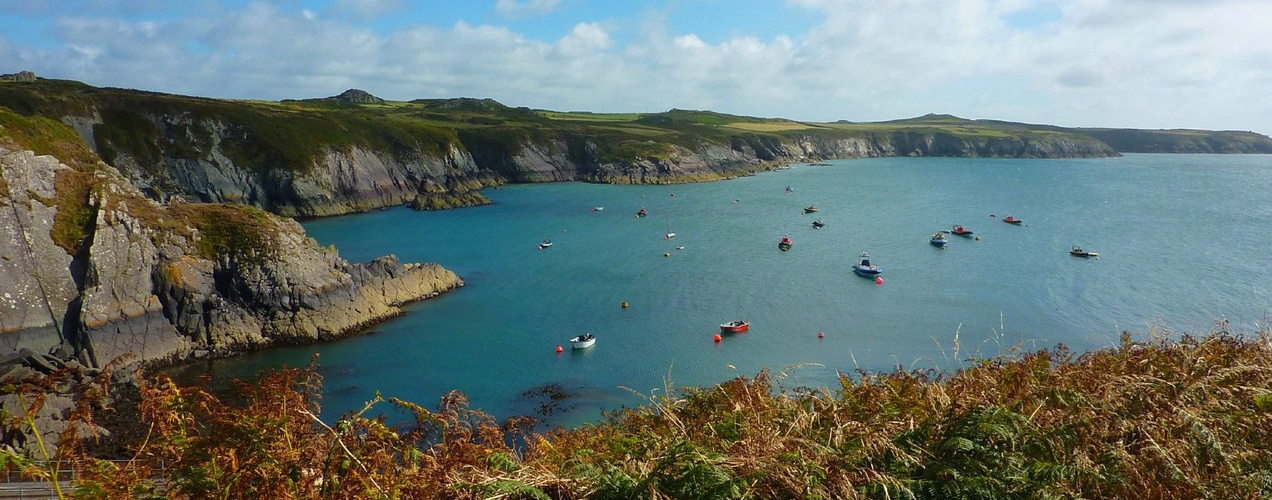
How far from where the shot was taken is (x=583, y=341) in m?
36.8

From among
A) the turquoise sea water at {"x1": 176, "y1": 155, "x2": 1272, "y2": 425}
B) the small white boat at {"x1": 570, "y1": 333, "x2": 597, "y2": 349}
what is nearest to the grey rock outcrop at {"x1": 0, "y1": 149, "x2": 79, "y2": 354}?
the turquoise sea water at {"x1": 176, "y1": 155, "x2": 1272, "y2": 425}

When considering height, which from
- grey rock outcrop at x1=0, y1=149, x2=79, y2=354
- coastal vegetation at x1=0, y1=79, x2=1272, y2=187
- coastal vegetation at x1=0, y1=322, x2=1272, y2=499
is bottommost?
grey rock outcrop at x1=0, y1=149, x2=79, y2=354

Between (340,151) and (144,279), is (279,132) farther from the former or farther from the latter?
(144,279)

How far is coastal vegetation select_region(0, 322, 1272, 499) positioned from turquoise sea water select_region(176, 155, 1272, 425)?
2.12m

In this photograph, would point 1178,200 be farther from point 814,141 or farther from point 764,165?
point 814,141

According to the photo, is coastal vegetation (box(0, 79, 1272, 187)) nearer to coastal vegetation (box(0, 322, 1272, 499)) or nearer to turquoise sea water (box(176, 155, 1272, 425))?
turquoise sea water (box(176, 155, 1272, 425))

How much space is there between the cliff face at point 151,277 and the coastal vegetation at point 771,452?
3438 centimetres

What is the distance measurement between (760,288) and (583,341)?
56.6ft

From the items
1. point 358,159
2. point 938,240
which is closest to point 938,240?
point 938,240

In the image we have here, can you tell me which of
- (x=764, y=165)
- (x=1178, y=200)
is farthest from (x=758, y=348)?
(x=764, y=165)

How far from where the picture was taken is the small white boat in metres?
36.4

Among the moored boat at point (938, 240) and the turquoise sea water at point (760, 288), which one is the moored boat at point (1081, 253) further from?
the moored boat at point (938, 240)

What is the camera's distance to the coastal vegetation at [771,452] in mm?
4305

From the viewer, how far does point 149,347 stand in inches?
1320
